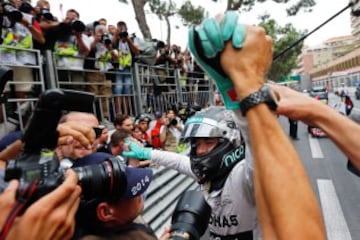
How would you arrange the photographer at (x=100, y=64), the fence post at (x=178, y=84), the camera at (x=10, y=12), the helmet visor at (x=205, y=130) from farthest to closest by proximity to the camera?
the fence post at (x=178, y=84) → the photographer at (x=100, y=64) → the camera at (x=10, y=12) → the helmet visor at (x=205, y=130)

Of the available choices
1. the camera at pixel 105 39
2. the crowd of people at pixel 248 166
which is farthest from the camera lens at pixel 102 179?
the camera at pixel 105 39

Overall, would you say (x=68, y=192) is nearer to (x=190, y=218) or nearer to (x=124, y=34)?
(x=190, y=218)

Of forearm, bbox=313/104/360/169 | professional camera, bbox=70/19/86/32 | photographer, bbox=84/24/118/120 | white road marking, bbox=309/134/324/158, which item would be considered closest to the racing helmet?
forearm, bbox=313/104/360/169

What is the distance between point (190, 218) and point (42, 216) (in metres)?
0.81

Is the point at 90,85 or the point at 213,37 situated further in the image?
the point at 90,85

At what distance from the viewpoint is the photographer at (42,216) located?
0.87 metres

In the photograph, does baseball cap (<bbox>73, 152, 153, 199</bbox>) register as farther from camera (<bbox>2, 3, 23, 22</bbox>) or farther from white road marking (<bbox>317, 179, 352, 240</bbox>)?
Answer: white road marking (<bbox>317, 179, 352, 240</bbox>)

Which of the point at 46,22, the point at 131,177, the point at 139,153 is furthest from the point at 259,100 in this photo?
the point at 46,22

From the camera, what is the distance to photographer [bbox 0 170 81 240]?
2.86 ft

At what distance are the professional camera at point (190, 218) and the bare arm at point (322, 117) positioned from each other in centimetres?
62

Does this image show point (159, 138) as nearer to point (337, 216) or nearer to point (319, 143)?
point (337, 216)

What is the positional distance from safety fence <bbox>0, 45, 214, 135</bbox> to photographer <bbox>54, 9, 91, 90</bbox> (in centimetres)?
2

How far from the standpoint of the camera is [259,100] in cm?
94

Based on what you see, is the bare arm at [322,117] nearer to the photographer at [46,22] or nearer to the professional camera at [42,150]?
the professional camera at [42,150]
